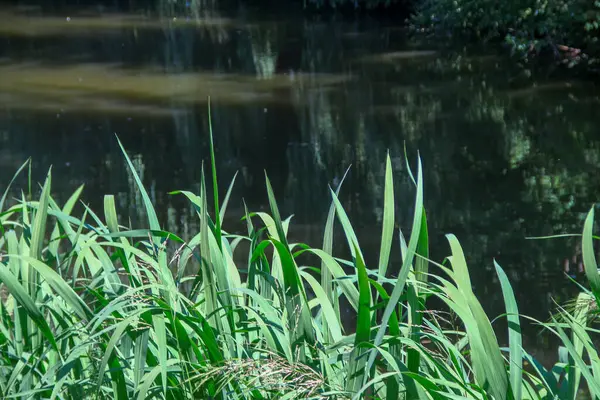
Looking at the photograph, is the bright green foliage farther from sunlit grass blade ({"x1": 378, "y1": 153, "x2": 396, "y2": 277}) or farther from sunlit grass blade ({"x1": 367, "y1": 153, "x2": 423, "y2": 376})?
sunlit grass blade ({"x1": 367, "y1": 153, "x2": 423, "y2": 376})

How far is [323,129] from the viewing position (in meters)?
8.58

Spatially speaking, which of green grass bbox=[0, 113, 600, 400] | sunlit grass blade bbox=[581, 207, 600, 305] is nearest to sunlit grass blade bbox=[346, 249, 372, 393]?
green grass bbox=[0, 113, 600, 400]

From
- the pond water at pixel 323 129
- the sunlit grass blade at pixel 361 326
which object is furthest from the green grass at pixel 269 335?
the pond water at pixel 323 129

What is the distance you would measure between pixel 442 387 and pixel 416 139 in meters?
6.16

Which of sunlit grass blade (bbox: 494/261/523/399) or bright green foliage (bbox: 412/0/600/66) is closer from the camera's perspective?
sunlit grass blade (bbox: 494/261/523/399)

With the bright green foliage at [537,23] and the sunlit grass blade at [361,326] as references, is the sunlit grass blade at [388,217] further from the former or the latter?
the bright green foliage at [537,23]

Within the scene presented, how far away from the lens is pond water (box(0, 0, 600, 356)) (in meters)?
6.12

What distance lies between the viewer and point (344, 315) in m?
4.65

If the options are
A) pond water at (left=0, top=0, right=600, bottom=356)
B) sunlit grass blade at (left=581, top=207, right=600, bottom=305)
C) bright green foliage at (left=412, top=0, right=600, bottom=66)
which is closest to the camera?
sunlit grass blade at (left=581, top=207, right=600, bottom=305)

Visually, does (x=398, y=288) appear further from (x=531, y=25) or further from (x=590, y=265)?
(x=531, y=25)

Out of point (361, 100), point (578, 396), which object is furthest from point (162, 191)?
point (578, 396)

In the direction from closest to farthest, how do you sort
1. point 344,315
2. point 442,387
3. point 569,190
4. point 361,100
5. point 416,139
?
1. point 442,387
2. point 344,315
3. point 569,190
4. point 416,139
5. point 361,100

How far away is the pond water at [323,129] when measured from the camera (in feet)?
20.1

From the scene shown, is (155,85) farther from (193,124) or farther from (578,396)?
(578,396)
